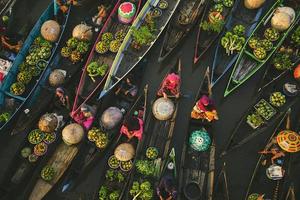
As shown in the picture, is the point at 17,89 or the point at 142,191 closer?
the point at 142,191

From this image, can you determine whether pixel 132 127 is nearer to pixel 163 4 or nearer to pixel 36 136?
pixel 36 136

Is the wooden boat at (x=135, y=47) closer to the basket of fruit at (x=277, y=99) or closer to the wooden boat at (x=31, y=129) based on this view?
the wooden boat at (x=31, y=129)


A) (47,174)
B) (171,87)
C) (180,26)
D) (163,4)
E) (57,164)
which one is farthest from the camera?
(163,4)

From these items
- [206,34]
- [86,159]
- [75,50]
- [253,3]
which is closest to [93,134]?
[86,159]

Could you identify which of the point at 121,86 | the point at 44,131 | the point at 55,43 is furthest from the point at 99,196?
the point at 55,43

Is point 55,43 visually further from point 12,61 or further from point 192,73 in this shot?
point 192,73

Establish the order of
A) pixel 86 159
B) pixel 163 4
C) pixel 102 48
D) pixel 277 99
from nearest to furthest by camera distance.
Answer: pixel 86 159 → pixel 277 99 → pixel 102 48 → pixel 163 4

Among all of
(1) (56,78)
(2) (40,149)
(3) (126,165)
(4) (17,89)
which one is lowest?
(2) (40,149)
